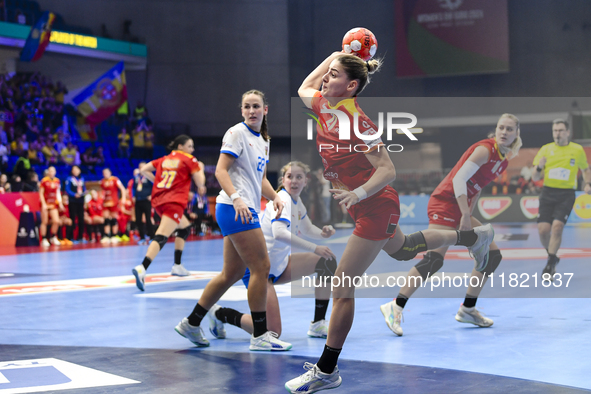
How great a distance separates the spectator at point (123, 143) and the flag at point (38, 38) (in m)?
3.84

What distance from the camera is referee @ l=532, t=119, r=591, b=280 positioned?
26.4 ft

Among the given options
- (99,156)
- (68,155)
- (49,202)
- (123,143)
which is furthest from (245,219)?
(123,143)

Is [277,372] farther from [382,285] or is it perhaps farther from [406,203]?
[406,203]

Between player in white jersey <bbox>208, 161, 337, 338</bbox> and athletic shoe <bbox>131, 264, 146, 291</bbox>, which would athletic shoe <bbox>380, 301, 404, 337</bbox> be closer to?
player in white jersey <bbox>208, 161, 337, 338</bbox>

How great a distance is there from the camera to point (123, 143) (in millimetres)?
23094

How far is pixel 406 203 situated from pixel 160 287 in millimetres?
13365

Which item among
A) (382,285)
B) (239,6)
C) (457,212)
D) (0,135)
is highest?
(239,6)

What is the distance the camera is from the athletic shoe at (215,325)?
4.84 m

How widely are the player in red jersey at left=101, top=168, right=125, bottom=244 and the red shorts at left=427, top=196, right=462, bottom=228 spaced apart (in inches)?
495

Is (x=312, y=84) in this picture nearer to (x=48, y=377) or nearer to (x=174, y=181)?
(x=48, y=377)

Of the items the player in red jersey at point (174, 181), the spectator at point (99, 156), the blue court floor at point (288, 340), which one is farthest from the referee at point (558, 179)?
the spectator at point (99, 156)

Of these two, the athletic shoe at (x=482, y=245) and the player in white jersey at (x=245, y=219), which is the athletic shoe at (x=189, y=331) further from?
the athletic shoe at (x=482, y=245)

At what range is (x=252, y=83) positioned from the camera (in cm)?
2636

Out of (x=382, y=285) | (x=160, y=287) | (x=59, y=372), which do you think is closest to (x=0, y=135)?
(x=160, y=287)
